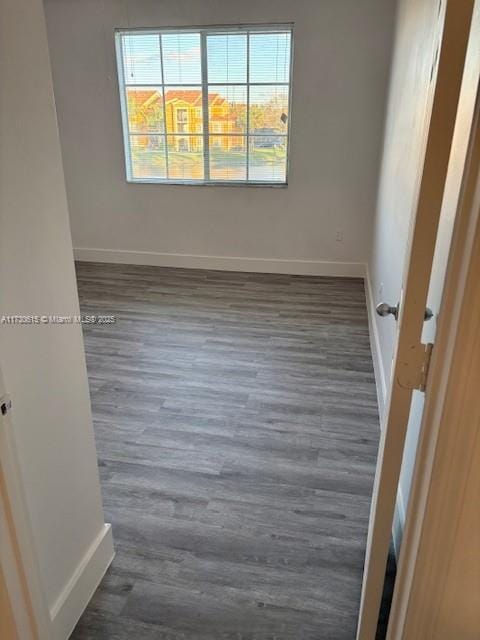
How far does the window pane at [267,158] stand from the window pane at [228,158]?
8cm

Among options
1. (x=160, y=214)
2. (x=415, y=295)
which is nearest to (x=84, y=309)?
(x=160, y=214)

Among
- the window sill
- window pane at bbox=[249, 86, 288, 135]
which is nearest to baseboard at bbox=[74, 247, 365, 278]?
the window sill

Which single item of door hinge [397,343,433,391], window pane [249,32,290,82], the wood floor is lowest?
the wood floor

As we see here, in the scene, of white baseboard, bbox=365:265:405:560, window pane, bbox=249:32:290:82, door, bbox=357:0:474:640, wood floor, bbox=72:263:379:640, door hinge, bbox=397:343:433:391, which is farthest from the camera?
window pane, bbox=249:32:290:82

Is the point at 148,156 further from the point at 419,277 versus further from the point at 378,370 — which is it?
the point at 419,277

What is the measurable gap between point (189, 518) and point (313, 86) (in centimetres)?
387

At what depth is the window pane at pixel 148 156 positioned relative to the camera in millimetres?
4992

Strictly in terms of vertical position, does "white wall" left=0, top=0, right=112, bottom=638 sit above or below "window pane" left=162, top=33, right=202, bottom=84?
below

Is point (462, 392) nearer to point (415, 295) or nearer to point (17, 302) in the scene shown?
point (415, 295)

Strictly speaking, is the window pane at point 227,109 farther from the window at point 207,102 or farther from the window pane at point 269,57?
the window pane at point 269,57

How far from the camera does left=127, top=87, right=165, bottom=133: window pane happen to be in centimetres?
483

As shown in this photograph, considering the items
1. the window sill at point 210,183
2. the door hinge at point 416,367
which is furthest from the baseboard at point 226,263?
the door hinge at point 416,367

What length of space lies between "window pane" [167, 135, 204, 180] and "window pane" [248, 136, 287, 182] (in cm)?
51

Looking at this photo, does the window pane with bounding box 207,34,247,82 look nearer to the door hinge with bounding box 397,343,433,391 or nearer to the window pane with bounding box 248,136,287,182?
the window pane with bounding box 248,136,287,182
